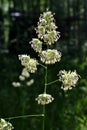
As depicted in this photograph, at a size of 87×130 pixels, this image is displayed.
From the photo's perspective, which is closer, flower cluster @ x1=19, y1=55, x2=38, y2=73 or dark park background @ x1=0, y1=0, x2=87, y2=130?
flower cluster @ x1=19, y1=55, x2=38, y2=73

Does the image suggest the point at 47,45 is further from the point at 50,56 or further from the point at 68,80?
the point at 68,80

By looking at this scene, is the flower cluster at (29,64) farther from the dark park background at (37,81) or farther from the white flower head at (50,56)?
the dark park background at (37,81)

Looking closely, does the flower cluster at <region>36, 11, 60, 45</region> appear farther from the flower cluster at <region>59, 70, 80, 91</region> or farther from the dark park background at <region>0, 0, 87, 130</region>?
the dark park background at <region>0, 0, 87, 130</region>

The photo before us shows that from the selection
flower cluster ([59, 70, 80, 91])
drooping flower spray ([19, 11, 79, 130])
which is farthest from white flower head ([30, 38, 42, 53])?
flower cluster ([59, 70, 80, 91])

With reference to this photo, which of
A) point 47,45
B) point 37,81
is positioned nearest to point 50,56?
point 47,45

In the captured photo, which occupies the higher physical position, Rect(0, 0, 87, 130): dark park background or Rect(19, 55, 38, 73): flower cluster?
Rect(0, 0, 87, 130): dark park background

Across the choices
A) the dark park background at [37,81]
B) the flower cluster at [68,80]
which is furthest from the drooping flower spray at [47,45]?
the dark park background at [37,81]

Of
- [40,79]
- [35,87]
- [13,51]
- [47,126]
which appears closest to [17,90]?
[35,87]

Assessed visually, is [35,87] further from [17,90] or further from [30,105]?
[30,105]
